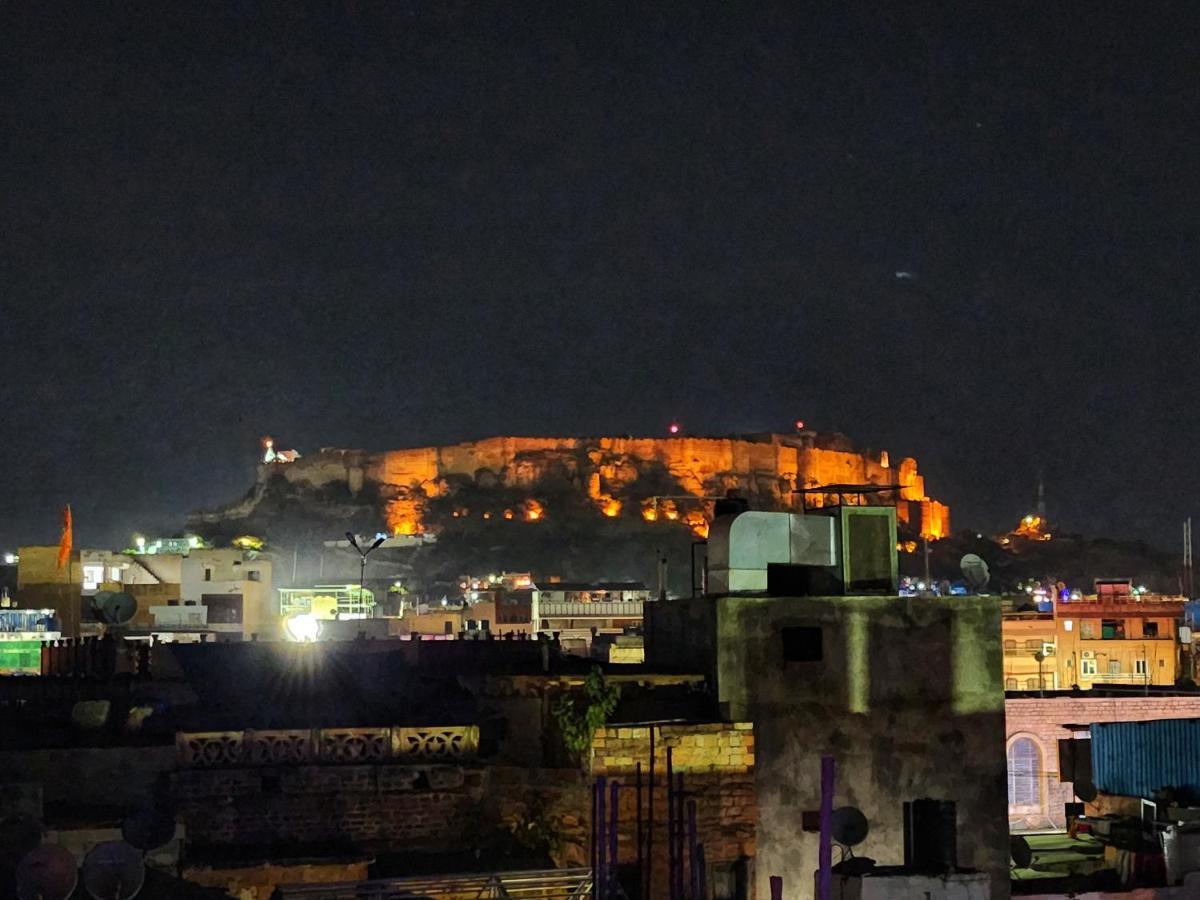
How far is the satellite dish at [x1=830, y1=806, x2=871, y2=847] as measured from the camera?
1185cm

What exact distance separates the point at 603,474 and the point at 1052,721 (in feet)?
383

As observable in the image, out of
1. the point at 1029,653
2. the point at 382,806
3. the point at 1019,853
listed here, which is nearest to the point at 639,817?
the point at 382,806

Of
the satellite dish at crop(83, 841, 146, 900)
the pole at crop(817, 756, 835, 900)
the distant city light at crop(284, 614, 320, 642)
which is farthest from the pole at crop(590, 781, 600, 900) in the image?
the distant city light at crop(284, 614, 320, 642)

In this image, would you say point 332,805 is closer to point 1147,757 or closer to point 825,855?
point 825,855

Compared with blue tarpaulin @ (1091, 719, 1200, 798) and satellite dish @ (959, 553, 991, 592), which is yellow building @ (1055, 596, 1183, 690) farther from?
blue tarpaulin @ (1091, 719, 1200, 798)

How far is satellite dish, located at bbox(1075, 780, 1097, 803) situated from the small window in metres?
5.95

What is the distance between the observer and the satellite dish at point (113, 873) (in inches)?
379

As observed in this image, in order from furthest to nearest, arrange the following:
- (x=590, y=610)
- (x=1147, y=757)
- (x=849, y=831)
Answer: (x=590, y=610), (x=1147, y=757), (x=849, y=831)

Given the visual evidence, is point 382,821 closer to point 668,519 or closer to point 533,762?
point 533,762

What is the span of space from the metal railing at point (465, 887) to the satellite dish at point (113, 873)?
1.56 meters

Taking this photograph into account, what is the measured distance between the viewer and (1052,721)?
22.1 meters

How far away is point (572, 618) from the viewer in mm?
62000

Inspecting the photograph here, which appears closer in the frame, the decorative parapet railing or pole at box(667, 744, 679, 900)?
pole at box(667, 744, 679, 900)

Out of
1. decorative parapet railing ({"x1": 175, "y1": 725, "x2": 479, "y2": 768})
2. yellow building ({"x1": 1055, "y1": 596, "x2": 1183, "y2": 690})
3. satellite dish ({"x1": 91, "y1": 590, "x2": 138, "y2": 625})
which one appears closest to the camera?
decorative parapet railing ({"x1": 175, "y1": 725, "x2": 479, "y2": 768})
